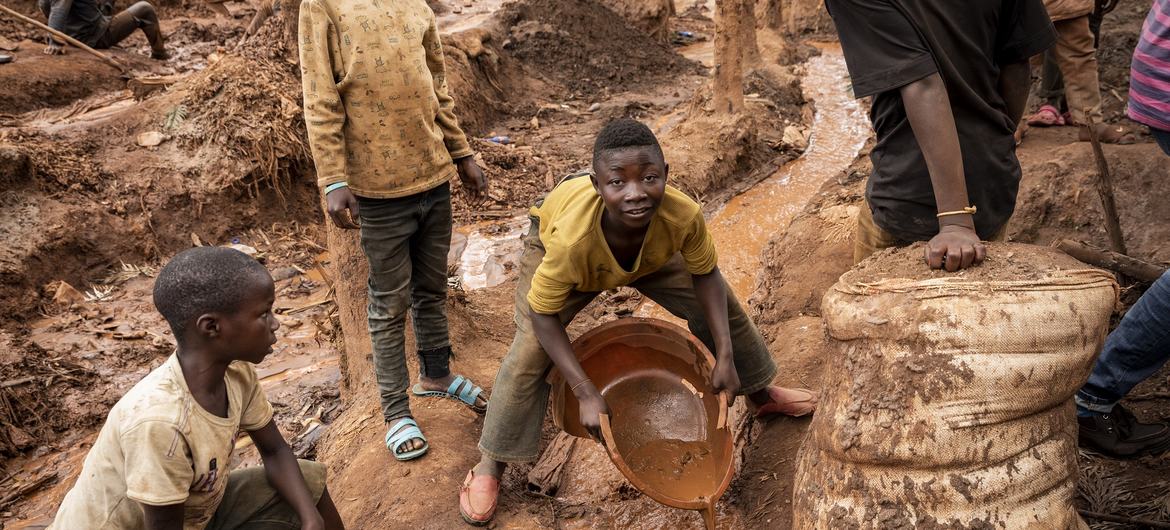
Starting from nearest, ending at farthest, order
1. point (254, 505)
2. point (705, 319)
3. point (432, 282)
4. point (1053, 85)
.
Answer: point (254, 505), point (705, 319), point (432, 282), point (1053, 85)

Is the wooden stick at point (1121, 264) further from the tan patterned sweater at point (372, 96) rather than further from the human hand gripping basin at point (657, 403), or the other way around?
the tan patterned sweater at point (372, 96)

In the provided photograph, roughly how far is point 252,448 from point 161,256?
10.2ft

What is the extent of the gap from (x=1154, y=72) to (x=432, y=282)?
258 centimetres

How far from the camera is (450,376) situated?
341cm

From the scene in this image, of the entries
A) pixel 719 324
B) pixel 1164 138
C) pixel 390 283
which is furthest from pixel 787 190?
pixel 390 283

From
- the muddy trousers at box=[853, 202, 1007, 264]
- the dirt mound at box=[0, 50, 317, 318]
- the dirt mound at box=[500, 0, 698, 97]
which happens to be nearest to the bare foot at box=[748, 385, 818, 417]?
the muddy trousers at box=[853, 202, 1007, 264]

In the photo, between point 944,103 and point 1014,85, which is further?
point 1014,85

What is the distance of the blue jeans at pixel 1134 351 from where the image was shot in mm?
2219

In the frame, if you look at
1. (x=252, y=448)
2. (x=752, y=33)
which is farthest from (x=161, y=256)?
(x=752, y=33)

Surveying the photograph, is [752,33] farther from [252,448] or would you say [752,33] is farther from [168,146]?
[252,448]

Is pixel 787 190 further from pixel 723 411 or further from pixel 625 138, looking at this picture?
pixel 625 138

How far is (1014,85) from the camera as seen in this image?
7.17ft

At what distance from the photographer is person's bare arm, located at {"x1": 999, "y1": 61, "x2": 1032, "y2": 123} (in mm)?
2158

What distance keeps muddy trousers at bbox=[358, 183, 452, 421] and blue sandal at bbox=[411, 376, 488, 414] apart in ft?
0.94
